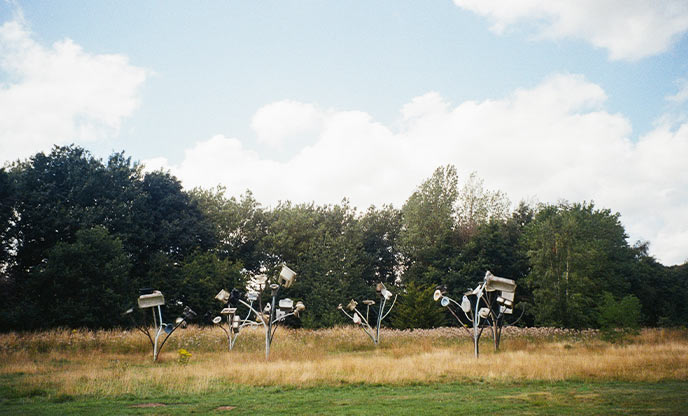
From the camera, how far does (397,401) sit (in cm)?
870

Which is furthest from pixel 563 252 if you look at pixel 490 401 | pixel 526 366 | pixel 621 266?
pixel 490 401

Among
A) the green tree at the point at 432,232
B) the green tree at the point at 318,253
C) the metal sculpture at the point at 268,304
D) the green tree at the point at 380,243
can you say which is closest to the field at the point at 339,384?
the metal sculpture at the point at 268,304

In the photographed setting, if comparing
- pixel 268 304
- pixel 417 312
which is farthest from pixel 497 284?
pixel 417 312

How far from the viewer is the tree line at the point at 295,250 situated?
28.6 metres

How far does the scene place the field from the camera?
7957 millimetres

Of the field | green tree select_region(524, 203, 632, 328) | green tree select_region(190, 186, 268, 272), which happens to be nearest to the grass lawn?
the field

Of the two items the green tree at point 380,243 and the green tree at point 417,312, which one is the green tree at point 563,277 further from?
the green tree at point 380,243

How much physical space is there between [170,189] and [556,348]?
107 feet

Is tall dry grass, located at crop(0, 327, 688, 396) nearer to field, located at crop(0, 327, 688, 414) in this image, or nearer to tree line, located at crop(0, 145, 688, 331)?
field, located at crop(0, 327, 688, 414)

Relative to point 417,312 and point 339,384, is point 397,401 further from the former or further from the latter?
point 417,312

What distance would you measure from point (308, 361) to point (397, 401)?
25.1 ft

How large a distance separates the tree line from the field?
9.08 m

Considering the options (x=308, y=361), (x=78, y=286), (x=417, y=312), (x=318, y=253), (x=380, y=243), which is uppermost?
(x=380, y=243)

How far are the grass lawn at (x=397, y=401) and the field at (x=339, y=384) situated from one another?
2 cm
